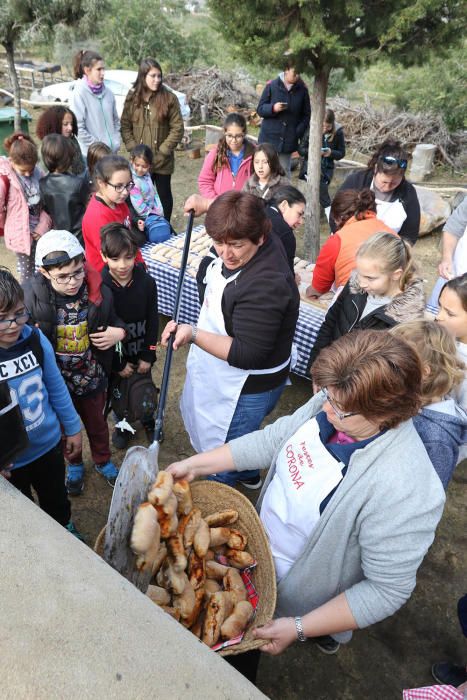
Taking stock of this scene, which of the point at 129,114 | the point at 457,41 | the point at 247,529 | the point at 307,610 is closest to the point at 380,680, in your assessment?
the point at 307,610

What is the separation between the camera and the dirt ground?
239 centimetres

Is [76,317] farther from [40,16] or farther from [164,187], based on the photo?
[40,16]

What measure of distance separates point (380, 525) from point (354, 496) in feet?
0.34

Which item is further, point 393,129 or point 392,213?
point 393,129

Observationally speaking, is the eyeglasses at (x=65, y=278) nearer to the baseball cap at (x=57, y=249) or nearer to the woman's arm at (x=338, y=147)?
the baseball cap at (x=57, y=249)

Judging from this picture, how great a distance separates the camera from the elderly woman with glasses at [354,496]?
138cm

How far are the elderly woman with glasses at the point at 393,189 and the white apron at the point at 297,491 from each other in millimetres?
2555

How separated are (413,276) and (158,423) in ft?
5.37

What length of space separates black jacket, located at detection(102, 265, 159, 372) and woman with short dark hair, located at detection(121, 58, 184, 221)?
284cm

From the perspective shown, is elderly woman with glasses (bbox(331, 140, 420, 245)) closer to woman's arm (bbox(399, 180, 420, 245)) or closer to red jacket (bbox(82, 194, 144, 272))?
woman's arm (bbox(399, 180, 420, 245))

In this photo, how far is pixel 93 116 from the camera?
5.45 metres

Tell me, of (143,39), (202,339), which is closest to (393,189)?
(202,339)

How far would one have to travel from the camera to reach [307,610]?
1.75 meters

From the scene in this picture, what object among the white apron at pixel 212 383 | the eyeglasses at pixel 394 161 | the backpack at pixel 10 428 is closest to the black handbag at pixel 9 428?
the backpack at pixel 10 428
